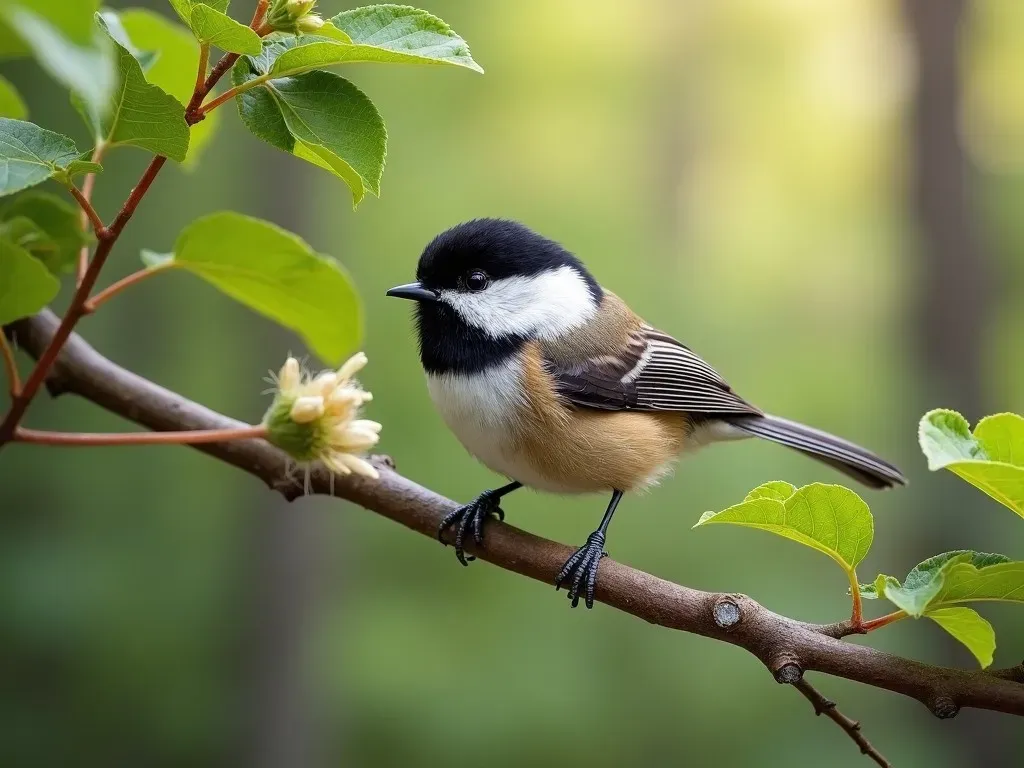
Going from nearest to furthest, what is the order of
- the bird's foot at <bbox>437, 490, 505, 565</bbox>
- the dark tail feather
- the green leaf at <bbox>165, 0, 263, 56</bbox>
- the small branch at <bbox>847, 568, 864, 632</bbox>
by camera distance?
the green leaf at <bbox>165, 0, 263, 56</bbox>, the small branch at <bbox>847, 568, 864, 632</bbox>, the bird's foot at <bbox>437, 490, 505, 565</bbox>, the dark tail feather

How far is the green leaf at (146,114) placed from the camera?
0.70 metres

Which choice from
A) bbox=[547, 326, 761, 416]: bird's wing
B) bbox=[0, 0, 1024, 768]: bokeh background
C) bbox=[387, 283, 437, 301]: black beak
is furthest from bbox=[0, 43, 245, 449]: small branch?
bbox=[0, 0, 1024, 768]: bokeh background

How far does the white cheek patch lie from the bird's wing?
0.09m

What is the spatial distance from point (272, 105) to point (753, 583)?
3.81 metres

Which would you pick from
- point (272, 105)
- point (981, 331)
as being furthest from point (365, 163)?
point (981, 331)

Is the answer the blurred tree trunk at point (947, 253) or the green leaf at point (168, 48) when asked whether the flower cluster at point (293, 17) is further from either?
the blurred tree trunk at point (947, 253)

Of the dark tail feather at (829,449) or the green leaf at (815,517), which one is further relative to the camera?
the dark tail feather at (829,449)

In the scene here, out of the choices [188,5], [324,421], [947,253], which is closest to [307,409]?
[324,421]

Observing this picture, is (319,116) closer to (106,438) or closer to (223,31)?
(223,31)

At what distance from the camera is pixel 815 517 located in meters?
0.86

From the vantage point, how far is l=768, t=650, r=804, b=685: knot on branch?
0.90 meters

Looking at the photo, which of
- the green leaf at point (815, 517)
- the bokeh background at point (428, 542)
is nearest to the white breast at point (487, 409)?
the green leaf at point (815, 517)

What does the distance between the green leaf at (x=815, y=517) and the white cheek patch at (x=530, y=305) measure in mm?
889

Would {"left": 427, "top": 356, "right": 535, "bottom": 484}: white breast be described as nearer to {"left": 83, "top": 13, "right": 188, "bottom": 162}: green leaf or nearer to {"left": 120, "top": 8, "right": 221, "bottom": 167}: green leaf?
{"left": 120, "top": 8, "right": 221, "bottom": 167}: green leaf
